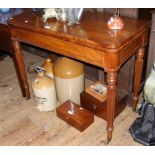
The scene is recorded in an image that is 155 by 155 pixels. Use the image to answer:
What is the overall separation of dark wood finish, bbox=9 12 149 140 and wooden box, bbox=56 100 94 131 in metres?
0.24

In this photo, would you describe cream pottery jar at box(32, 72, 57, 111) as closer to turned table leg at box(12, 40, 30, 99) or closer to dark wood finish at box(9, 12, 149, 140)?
turned table leg at box(12, 40, 30, 99)

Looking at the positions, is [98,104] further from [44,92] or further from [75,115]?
[44,92]

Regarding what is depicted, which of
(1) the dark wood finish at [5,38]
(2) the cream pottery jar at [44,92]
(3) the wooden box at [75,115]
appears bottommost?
(3) the wooden box at [75,115]

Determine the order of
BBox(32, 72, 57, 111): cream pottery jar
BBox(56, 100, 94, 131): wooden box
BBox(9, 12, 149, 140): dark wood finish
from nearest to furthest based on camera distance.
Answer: BBox(9, 12, 149, 140): dark wood finish, BBox(56, 100, 94, 131): wooden box, BBox(32, 72, 57, 111): cream pottery jar

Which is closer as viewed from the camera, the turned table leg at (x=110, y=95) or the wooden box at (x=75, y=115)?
the turned table leg at (x=110, y=95)

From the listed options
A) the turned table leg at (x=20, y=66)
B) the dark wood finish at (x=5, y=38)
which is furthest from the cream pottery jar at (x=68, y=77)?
the dark wood finish at (x=5, y=38)

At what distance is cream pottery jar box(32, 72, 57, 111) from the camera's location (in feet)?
7.15

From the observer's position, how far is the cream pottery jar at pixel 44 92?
2.18 meters

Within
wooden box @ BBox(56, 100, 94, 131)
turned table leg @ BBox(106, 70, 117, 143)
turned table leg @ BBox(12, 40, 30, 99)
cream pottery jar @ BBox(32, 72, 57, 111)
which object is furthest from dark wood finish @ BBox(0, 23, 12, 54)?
turned table leg @ BBox(106, 70, 117, 143)

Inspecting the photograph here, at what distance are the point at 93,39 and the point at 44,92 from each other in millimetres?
813

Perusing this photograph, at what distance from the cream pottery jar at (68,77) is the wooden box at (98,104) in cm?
10

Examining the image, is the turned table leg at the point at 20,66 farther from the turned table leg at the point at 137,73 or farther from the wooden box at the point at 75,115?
the turned table leg at the point at 137,73
